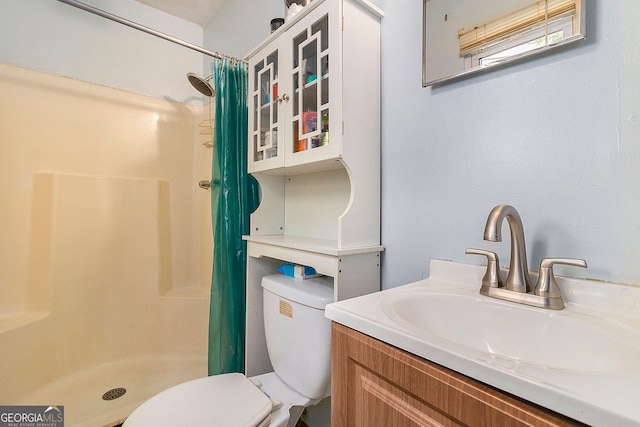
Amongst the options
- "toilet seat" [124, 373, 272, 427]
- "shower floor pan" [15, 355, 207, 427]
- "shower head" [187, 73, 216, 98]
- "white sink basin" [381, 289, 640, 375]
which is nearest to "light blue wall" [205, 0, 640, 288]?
"white sink basin" [381, 289, 640, 375]

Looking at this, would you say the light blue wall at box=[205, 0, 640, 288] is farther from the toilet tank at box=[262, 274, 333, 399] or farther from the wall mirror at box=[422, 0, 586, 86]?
the toilet tank at box=[262, 274, 333, 399]

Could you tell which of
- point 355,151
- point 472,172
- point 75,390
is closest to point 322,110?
point 355,151

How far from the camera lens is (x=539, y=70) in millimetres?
699

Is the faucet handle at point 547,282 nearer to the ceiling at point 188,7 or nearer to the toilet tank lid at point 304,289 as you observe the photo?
the toilet tank lid at point 304,289

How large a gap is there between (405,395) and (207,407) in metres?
0.68

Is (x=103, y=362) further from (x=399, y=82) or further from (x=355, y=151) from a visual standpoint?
(x=399, y=82)

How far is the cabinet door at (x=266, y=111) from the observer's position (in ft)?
3.73

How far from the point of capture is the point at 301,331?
96cm

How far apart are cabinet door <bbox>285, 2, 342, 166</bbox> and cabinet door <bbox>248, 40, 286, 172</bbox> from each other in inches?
3.0

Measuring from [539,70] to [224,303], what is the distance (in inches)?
53.5

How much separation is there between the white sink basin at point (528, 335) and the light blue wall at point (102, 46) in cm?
209

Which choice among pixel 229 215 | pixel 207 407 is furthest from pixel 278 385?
pixel 229 215

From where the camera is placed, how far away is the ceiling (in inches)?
76.3

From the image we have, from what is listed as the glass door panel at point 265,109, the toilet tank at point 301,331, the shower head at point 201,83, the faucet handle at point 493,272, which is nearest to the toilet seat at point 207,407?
the toilet tank at point 301,331
